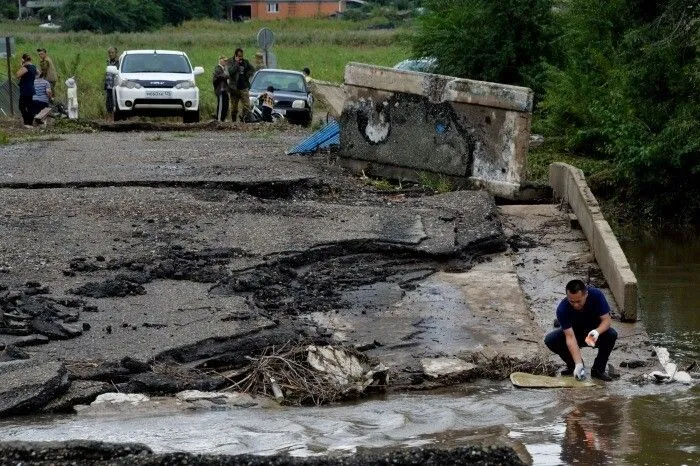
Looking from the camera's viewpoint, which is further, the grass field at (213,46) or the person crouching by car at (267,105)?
the grass field at (213,46)

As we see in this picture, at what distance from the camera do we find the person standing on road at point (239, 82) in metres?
30.5

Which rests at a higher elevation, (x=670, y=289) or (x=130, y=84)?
(x=130, y=84)

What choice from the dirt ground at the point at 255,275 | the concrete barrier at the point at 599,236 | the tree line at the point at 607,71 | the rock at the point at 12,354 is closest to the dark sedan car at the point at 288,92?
the tree line at the point at 607,71

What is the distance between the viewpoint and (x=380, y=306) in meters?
11.8

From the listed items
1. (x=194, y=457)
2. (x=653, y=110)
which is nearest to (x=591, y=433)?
(x=194, y=457)

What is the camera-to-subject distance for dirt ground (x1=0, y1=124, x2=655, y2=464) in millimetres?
9852

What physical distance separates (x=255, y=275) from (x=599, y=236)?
403 centimetres

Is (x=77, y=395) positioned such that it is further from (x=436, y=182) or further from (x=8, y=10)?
(x=8, y=10)

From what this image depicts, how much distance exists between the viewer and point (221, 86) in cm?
3069

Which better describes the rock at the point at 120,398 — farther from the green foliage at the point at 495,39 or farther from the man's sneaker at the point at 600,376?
the green foliage at the point at 495,39

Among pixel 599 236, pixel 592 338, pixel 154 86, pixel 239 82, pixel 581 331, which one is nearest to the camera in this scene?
pixel 592 338

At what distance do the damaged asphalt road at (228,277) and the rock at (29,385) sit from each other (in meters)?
0.01

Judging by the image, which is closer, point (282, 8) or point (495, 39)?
point (495, 39)

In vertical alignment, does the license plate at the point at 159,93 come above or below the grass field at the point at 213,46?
above
